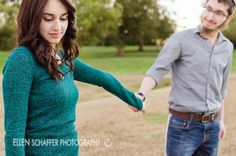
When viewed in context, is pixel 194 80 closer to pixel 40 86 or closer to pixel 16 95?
pixel 40 86

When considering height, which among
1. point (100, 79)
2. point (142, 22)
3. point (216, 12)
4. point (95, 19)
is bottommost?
point (142, 22)

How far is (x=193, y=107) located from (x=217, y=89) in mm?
247

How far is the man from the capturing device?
3.23 meters

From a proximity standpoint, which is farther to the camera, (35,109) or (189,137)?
(189,137)

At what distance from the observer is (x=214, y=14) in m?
3.22

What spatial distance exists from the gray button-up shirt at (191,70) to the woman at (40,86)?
3.55ft

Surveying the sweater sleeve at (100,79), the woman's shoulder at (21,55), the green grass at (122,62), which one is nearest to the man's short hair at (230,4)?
the sweater sleeve at (100,79)

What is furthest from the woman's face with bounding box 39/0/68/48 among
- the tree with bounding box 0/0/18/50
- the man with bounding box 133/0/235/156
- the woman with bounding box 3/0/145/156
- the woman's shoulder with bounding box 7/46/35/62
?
the tree with bounding box 0/0/18/50

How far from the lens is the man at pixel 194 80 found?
3.23 metres

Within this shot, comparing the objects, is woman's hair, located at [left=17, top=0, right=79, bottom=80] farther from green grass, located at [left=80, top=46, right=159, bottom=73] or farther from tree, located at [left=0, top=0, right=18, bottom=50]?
tree, located at [left=0, top=0, right=18, bottom=50]

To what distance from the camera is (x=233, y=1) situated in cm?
329

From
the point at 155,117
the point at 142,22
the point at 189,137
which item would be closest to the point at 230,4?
the point at 189,137

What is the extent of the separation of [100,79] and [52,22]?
635 mm

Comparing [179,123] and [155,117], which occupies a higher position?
[179,123]
